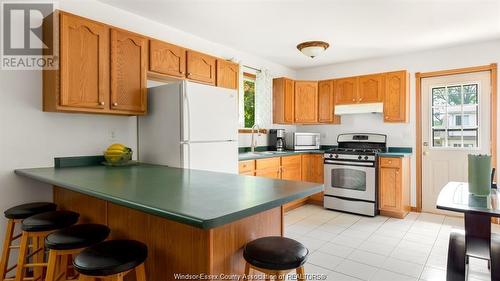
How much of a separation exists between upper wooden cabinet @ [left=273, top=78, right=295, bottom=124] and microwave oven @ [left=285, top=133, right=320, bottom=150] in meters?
0.29

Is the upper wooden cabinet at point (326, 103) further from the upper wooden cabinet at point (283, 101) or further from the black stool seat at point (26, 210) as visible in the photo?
the black stool seat at point (26, 210)

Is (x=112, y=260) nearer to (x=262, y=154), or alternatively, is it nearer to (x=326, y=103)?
(x=262, y=154)

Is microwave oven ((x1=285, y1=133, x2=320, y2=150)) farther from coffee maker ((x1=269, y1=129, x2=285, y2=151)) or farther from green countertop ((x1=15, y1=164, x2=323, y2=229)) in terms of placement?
green countertop ((x1=15, y1=164, x2=323, y2=229))

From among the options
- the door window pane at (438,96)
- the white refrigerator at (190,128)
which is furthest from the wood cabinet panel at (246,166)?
the door window pane at (438,96)

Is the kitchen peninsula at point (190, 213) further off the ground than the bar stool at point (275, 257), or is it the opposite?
the kitchen peninsula at point (190, 213)

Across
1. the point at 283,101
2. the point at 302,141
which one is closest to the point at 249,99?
the point at 283,101

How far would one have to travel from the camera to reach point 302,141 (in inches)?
196

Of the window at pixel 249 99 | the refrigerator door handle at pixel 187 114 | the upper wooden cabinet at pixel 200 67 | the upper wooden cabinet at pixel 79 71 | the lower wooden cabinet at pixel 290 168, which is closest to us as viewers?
the upper wooden cabinet at pixel 79 71

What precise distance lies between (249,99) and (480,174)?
11.0ft

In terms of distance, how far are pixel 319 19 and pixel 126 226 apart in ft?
9.16

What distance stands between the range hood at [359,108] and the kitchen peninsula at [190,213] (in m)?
3.42

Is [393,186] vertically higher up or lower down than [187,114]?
lower down

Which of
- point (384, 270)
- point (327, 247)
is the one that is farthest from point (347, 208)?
point (384, 270)

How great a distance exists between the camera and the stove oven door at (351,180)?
4207 mm
